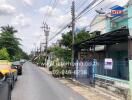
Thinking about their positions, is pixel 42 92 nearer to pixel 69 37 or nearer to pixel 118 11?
pixel 118 11

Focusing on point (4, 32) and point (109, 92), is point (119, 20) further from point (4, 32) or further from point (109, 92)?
point (4, 32)

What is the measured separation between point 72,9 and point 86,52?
5518 mm

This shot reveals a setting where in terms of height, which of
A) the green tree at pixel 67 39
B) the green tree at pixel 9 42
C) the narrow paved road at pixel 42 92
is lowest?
the narrow paved road at pixel 42 92

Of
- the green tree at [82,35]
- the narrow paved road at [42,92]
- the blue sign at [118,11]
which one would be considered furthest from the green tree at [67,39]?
the narrow paved road at [42,92]

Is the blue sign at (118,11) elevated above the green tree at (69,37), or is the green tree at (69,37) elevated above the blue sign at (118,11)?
the blue sign at (118,11)

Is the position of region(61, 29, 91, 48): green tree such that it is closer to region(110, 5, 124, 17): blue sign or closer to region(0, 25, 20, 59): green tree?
region(110, 5, 124, 17): blue sign

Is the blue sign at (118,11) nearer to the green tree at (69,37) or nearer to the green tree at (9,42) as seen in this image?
the green tree at (69,37)

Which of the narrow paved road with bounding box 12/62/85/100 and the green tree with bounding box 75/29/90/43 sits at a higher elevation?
the green tree with bounding box 75/29/90/43

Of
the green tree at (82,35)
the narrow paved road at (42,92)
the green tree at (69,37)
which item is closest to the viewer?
the narrow paved road at (42,92)

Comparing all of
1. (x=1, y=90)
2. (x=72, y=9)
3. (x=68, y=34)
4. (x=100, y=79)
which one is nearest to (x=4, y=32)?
(x=68, y=34)

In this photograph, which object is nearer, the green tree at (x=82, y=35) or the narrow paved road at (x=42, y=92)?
the narrow paved road at (x=42, y=92)

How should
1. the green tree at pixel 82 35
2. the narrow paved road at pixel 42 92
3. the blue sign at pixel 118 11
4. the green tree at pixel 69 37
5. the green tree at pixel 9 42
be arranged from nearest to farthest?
the narrow paved road at pixel 42 92
the blue sign at pixel 118 11
the green tree at pixel 69 37
the green tree at pixel 82 35
the green tree at pixel 9 42

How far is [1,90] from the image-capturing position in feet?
30.2

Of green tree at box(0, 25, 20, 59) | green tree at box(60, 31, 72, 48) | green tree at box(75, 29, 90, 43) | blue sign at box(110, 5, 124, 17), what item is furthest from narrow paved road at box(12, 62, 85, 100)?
green tree at box(0, 25, 20, 59)
